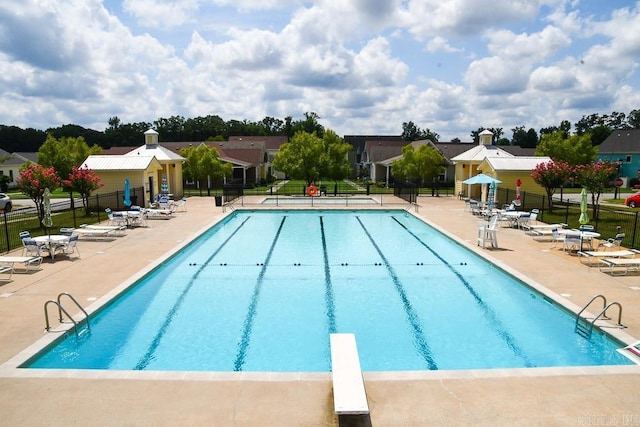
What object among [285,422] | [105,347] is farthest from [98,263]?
[285,422]

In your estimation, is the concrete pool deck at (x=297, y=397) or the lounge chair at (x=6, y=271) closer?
the concrete pool deck at (x=297, y=397)

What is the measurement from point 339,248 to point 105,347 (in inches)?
419

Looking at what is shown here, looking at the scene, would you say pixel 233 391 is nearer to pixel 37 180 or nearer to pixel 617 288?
pixel 617 288

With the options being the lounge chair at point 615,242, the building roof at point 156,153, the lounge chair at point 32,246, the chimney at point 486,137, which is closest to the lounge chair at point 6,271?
the lounge chair at point 32,246

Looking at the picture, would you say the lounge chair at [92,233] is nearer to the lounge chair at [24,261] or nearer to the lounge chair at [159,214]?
the lounge chair at [24,261]

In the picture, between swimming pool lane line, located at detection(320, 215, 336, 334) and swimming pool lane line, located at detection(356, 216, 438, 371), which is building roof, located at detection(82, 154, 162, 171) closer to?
swimming pool lane line, located at detection(320, 215, 336, 334)

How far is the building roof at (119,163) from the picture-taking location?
28625 mm

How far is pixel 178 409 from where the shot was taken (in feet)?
19.6

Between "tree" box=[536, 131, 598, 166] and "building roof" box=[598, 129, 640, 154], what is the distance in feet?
41.7

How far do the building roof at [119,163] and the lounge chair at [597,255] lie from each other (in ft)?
79.5

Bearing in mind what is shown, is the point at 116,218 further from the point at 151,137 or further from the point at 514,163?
the point at 514,163

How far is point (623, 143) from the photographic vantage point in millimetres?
54531

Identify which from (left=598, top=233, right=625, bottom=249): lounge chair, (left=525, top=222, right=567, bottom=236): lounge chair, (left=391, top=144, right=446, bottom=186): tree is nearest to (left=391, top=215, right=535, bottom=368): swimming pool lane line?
(left=525, top=222, right=567, bottom=236): lounge chair

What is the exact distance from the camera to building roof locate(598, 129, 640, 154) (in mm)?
53256
